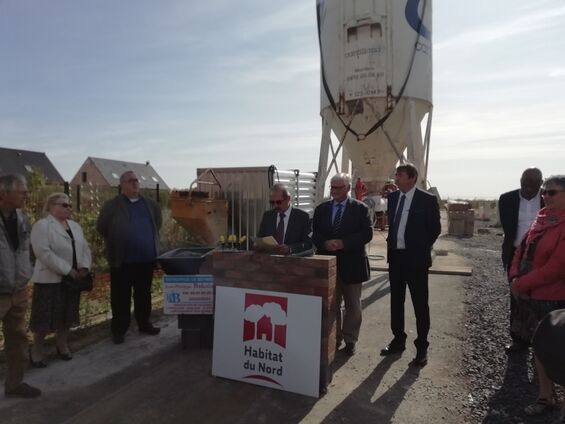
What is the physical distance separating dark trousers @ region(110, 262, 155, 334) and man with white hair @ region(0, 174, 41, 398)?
4.43 feet

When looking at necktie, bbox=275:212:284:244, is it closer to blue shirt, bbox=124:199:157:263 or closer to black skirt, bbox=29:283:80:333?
blue shirt, bbox=124:199:157:263

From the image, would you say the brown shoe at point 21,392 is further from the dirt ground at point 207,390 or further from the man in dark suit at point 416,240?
the man in dark suit at point 416,240

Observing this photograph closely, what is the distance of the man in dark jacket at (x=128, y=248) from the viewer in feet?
15.6

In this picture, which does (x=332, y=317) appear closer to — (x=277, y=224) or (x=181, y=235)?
(x=277, y=224)

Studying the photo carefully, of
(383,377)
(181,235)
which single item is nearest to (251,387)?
(383,377)

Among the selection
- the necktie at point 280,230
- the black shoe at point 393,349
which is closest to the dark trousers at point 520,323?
the black shoe at point 393,349

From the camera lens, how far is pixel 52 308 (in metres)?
4.16

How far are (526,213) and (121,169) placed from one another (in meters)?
50.5

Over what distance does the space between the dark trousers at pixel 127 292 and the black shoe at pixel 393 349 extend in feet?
9.26

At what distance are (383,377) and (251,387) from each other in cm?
125

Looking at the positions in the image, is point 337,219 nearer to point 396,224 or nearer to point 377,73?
point 396,224

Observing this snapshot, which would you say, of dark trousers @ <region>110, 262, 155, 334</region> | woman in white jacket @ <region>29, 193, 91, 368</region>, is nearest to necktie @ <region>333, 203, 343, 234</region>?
dark trousers @ <region>110, 262, 155, 334</region>

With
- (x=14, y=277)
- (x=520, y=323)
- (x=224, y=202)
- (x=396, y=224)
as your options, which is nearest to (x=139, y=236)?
(x=14, y=277)

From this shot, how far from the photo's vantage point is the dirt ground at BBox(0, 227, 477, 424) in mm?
3141
